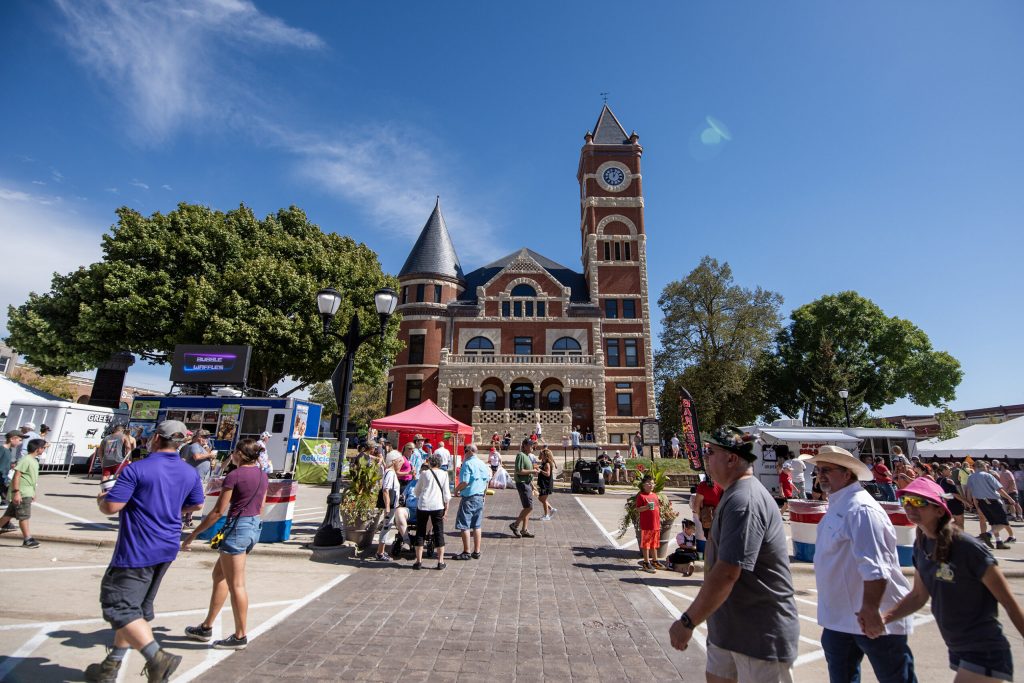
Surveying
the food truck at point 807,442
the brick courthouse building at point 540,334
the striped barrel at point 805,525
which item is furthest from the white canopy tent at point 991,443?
the brick courthouse building at point 540,334

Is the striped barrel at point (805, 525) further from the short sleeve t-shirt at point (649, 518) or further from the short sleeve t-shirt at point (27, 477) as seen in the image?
the short sleeve t-shirt at point (27, 477)

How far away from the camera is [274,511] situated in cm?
872

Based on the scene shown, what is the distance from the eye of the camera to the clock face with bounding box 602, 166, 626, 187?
41.0m

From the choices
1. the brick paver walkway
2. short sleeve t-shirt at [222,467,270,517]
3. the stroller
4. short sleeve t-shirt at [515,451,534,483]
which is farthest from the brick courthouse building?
short sleeve t-shirt at [222,467,270,517]

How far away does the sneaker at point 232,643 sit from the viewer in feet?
14.2

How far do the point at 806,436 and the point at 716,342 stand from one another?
20.6m

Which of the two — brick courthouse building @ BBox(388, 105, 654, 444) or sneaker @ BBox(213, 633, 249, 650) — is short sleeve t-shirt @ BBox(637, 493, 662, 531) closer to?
sneaker @ BBox(213, 633, 249, 650)

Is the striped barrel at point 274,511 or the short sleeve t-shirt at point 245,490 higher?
the short sleeve t-shirt at point 245,490

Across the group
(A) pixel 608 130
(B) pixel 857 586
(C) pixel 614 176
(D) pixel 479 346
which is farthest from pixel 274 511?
(A) pixel 608 130

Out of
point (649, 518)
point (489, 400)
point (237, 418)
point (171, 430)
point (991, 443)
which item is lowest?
point (649, 518)

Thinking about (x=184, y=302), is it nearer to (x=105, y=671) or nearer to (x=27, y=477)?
(x=27, y=477)

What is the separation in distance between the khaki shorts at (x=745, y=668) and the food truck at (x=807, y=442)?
52.7 feet

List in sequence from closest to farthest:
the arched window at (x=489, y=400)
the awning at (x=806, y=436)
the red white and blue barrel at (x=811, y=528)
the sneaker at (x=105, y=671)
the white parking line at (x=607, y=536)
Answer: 1. the sneaker at (x=105, y=671)
2. the red white and blue barrel at (x=811, y=528)
3. the white parking line at (x=607, y=536)
4. the awning at (x=806, y=436)
5. the arched window at (x=489, y=400)

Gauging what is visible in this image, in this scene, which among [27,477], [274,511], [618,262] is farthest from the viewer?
[618,262]
